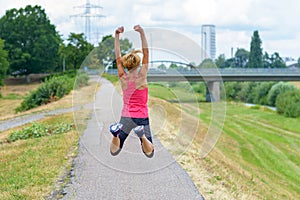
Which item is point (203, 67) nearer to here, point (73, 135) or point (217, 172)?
point (217, 172)

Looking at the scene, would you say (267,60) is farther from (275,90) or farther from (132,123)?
(132,123)

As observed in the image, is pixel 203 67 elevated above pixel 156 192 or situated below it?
above

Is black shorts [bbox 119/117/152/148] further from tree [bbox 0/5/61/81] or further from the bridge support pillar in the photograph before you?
tree [bbox 0/5/61/81]

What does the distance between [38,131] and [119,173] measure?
1080cm

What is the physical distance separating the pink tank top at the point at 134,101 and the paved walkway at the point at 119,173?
1.82m

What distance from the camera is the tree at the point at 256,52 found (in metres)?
129

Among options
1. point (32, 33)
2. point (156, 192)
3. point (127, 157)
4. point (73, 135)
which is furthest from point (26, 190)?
point (32, 33)

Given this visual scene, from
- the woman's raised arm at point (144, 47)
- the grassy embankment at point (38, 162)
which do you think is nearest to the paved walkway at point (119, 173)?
the grassy embankment at point (38, 162)

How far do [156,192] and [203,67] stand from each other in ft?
10.9

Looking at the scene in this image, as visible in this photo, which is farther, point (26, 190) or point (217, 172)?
point (217, 172)

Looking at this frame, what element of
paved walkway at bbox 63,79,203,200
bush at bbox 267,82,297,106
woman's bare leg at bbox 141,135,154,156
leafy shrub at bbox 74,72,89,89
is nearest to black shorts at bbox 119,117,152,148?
woman's bare leg at bbox 141,135,154,156

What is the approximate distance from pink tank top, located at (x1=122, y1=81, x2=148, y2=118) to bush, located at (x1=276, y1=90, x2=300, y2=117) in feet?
204

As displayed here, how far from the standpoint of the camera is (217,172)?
1517cm

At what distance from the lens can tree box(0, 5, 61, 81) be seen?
335ft
